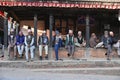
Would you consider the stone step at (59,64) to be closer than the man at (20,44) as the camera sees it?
Yes

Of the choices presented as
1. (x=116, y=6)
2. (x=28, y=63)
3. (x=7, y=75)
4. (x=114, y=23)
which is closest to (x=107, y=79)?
(x=7, y=75)

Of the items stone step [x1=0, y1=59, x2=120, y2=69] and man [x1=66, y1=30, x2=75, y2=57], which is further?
man [x1=66, y1=30, x2=75, y2=57]

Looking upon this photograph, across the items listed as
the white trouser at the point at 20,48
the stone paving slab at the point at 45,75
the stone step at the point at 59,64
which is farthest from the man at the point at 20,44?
the stone paving slab at the point at 45,75

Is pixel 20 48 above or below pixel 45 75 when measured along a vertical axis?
above

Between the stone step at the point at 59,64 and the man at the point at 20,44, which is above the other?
the man at the point at 20,44

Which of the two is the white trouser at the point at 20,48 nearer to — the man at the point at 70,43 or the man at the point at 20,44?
the man at the point at 20,44

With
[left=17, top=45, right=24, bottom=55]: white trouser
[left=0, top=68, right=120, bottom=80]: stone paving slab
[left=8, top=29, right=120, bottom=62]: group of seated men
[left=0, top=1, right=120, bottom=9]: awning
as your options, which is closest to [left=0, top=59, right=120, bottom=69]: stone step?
[left=8, top=29, right=120, bottom=62]: group of seated men

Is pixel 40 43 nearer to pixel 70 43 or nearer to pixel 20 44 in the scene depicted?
pixel 20 44

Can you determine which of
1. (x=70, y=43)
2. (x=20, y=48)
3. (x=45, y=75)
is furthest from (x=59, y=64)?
(x=45, y=75)

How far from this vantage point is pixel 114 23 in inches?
1232

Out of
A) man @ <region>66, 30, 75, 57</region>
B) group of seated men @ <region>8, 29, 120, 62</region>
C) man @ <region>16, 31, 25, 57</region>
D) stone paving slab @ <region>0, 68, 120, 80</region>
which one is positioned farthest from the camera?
man @ <region>66, 30, 75, 57</region>

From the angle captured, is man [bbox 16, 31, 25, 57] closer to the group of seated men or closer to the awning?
the group of seated men

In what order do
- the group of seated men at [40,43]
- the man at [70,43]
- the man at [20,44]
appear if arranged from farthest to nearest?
the man at [70,43], the man at [20,44], the group of seated men at [40,43]

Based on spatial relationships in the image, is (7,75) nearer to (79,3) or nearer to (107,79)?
(107,79)
